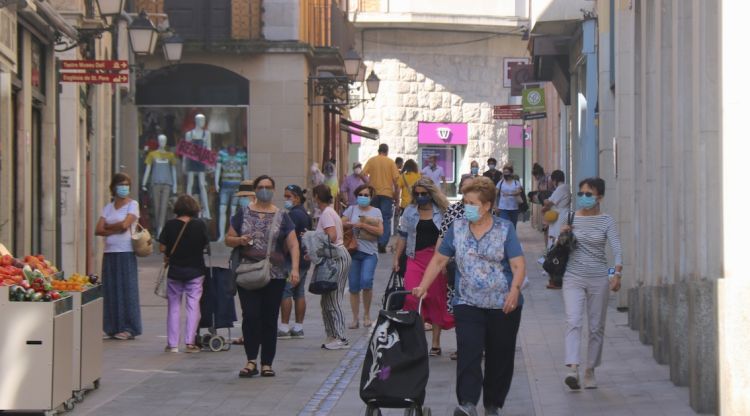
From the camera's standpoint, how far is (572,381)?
40.2ft

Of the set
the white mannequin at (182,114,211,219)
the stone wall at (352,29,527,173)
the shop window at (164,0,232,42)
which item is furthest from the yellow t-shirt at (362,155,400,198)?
the stone wall at (352,29,527,173)

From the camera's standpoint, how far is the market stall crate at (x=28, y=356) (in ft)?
34.9

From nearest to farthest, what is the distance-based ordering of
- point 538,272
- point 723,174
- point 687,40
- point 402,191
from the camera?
point 723,174
point 687,40
point 538,272
point 402,191

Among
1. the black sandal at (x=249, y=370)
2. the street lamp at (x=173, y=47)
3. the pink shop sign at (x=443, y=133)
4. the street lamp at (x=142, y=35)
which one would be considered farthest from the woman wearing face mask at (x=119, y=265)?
the pink shop sign at (x=443, y=133)

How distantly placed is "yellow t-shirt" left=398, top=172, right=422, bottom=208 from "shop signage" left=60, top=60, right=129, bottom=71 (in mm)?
11149

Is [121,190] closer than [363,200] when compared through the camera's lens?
Yes

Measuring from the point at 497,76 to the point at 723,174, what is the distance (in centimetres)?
4278

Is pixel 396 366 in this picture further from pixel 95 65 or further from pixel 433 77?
pixel 433 77

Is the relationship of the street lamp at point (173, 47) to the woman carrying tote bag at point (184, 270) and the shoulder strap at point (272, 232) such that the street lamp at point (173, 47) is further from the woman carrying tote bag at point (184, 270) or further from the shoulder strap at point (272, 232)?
the shoulder strap at point (272, 232)

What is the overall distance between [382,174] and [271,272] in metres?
16.5

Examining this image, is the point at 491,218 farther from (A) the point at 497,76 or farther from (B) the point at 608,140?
(A) the point at 497,76

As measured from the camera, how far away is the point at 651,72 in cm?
1577

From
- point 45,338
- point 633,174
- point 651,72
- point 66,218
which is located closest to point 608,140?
point 633,174

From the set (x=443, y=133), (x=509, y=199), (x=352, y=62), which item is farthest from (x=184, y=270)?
(x=443, y=133)
